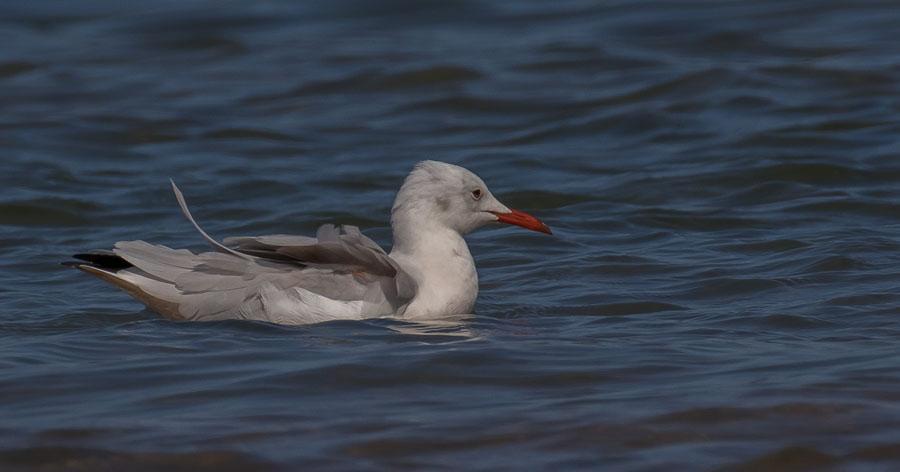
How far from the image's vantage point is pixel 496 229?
1097cm

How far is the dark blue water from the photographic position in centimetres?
597

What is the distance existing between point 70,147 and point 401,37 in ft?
15.9

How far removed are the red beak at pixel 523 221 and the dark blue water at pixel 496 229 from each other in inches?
17.4

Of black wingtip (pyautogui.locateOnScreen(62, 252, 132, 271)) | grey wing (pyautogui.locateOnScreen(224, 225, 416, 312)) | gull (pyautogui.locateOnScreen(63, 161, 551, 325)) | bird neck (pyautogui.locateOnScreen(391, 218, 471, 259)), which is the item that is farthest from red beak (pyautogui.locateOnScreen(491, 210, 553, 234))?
black wingtip (pyautogui.locateOnScreen(62, 252, 132, 271))

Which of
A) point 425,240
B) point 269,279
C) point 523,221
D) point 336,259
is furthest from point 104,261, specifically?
point 523,221

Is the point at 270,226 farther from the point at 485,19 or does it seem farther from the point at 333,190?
the point at 485,19

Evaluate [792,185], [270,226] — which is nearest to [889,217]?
[792,185]

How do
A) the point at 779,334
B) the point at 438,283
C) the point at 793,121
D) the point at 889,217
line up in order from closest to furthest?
the point at 779,334
the point at 438,283
the point at 889,217
the point at 793,121

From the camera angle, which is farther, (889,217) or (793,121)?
(793,121)

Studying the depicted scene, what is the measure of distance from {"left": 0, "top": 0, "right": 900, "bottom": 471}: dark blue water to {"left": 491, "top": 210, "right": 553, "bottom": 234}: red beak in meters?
0.44

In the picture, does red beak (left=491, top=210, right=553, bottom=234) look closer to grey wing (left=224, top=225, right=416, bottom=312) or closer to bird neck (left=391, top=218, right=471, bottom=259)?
bird neck (left=391, top=218, right=471, bottom=259)

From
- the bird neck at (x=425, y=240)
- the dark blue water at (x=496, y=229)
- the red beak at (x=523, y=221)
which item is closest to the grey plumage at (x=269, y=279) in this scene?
the dark blue water at (x=496, y=229)

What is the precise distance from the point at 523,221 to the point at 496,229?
7.44ft

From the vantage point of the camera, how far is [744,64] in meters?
15.3
